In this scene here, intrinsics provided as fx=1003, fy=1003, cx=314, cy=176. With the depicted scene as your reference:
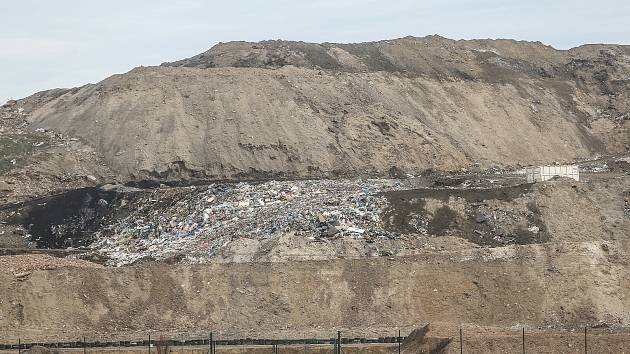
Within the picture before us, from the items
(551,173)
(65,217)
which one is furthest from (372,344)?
(65,217)

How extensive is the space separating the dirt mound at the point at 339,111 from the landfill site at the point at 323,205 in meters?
0.15

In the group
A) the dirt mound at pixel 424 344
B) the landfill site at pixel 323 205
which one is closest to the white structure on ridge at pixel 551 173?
the landfill site at pixel 323 205

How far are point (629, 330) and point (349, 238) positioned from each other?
11060 mm

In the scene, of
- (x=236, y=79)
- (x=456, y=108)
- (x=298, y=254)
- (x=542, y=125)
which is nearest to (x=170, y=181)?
(x=236, y=79)

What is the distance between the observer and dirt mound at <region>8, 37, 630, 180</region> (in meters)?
51.1

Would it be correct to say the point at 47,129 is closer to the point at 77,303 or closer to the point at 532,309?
the point at 77,303

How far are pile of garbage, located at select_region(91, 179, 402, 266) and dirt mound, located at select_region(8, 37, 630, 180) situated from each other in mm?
5475

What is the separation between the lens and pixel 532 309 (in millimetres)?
34844

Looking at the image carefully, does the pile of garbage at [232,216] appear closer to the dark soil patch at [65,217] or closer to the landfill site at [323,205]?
the landfill site at [323,205]

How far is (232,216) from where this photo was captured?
41.2 metres

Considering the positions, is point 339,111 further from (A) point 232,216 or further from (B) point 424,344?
(B) point 424,344

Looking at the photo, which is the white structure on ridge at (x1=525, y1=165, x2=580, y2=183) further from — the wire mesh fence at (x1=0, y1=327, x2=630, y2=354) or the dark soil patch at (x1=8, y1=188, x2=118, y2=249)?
the dark soil patch at (x1=8, y1=188, x2=118, y2=249)

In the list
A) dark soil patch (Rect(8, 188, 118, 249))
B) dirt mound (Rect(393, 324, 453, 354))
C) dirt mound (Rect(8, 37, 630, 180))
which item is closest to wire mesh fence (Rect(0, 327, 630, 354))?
dirt mound (Rect(393, 324, 453, 354))

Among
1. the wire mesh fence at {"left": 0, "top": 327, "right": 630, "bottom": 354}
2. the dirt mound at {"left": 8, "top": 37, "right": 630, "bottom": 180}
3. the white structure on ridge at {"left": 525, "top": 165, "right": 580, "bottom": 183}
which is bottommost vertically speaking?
the wire mesh fence at {"left": 0, "top": 327, "right": 630, "bottom": 354}
